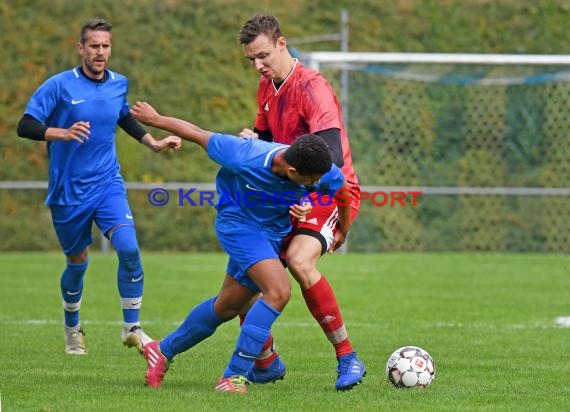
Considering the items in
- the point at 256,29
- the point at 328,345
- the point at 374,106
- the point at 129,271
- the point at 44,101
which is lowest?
the point at 374,106

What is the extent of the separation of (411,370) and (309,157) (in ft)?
4.48

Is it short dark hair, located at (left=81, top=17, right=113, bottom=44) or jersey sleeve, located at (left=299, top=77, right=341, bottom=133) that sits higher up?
short dark hair, located at (left=81, top=17, right=113, bottom=44)

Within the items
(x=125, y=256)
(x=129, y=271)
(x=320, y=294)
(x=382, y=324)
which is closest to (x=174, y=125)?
(x=320, y=294)

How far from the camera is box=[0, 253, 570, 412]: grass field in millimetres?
5879

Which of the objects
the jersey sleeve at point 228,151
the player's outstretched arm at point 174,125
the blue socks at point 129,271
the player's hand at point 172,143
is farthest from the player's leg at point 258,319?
the blue socks at point 129,271

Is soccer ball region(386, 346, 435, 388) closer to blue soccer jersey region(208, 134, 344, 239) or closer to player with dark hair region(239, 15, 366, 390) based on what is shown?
player with dark hair region(239, 15, 366, 390)

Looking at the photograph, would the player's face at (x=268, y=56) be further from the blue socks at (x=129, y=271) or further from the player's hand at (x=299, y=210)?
the blue socks at (x=129, y=271)

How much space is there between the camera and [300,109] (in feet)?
22.1

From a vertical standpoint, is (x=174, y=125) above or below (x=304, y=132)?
above

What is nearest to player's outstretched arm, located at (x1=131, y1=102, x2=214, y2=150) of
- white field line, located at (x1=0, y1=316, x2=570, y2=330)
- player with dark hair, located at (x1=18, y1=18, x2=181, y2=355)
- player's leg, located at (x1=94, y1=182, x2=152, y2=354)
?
player with dark hair, located at (x1=18, y1=18, x2=181, y2=355)

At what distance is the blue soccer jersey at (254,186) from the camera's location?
5996 mm

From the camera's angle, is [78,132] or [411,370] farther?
[78,132]

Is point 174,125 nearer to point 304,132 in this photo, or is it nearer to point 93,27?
point 304,132

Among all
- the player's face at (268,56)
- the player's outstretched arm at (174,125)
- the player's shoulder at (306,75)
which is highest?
the player's face at (268,56)
